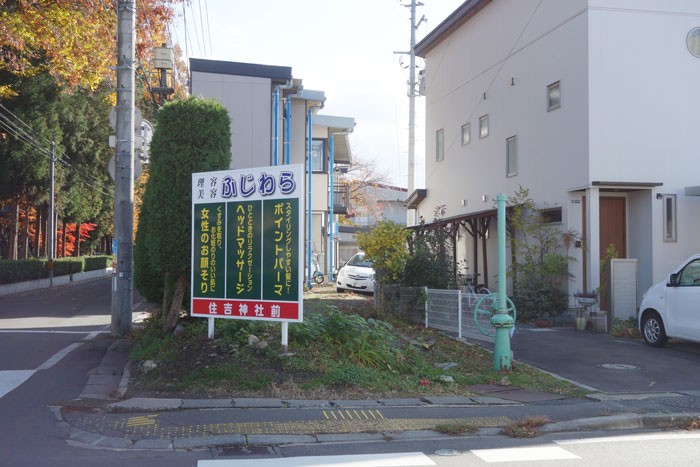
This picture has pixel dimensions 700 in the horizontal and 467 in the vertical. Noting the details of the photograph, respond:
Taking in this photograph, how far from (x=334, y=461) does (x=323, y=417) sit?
1314 mm

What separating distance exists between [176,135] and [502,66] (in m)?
11.4

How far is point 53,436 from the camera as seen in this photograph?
19.7ft

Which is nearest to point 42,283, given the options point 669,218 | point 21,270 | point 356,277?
point 21,270

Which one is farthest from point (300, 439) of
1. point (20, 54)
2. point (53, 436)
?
point (20, 54)

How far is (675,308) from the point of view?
425 inches

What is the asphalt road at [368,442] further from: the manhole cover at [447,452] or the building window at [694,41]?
the building window at [694,41]

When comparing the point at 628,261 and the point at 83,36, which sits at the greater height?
the point at 83,36

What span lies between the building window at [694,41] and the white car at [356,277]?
39.2 ft

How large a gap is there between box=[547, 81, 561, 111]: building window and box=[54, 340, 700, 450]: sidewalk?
9.34 meters

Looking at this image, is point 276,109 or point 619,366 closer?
point 619,366

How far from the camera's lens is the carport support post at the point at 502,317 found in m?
8.99

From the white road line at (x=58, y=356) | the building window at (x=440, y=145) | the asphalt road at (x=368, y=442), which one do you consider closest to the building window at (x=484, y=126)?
the building window at (x=440, y=145)

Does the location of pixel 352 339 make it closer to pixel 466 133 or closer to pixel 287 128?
pixel 466 133

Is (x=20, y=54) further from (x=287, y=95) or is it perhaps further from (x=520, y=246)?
(x=520, y=246)
